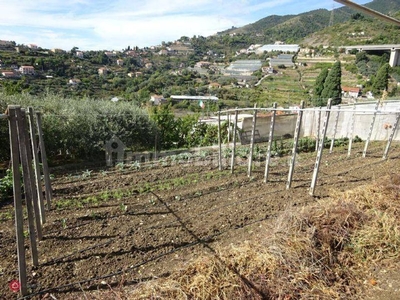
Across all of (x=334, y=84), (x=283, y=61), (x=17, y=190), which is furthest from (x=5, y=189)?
(x=283, y=61)

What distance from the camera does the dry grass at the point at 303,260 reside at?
2.60 meters

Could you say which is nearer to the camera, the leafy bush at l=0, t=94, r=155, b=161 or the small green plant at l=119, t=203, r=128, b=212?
the small green plant at l=119, t=203, r=128, b=212

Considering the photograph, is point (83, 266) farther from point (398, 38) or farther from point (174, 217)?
point (398, 38)

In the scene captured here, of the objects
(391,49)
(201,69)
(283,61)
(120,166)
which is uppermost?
(391,49)

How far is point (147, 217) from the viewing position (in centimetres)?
425

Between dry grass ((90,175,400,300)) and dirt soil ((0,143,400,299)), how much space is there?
0.37 m

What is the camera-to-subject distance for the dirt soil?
9.79 ft

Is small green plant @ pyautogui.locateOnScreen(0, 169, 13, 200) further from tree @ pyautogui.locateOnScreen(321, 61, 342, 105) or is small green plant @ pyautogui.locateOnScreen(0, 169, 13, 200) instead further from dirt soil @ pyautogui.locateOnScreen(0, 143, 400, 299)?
tree @ pyautogui.locateOnScreen(321, 61, 342, 105)

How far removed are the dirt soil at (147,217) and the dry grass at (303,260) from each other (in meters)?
0.37

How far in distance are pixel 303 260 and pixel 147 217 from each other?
245 cm

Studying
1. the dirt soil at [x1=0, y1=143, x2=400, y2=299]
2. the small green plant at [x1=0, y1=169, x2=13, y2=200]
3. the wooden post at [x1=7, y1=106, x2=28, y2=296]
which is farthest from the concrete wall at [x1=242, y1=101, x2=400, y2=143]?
the wooden post at [x1=7, y1=106, x2=28, y2=296]

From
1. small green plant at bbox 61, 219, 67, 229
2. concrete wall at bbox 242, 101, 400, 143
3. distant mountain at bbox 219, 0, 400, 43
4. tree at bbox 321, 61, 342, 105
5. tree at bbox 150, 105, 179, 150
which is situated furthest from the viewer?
distant mountain at bbox 219, 0, 400, 43

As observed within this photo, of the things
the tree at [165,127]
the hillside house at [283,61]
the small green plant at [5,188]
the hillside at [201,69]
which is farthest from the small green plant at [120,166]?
the hillside house at [283,61]

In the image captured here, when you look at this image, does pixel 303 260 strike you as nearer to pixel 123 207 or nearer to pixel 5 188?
pixel 123 207
